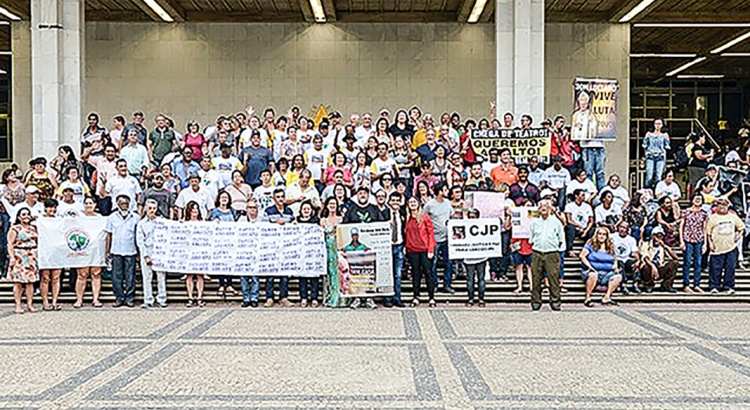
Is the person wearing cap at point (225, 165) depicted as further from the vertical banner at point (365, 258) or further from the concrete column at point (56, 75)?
the concrete column at point (56, 75)

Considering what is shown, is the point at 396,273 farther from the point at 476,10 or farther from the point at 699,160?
the point at 476,10

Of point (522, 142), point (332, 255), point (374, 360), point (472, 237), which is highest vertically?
point (522, 142)

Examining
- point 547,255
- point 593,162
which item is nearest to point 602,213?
point 547,255

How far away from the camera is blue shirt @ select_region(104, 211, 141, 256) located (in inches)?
502

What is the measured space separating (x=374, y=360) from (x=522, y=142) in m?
8.02

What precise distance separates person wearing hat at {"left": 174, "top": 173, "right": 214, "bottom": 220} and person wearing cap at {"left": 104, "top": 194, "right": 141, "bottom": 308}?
737 millimetres

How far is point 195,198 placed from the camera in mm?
13531

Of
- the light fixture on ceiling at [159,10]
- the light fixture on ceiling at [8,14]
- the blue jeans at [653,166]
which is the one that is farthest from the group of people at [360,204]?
the light fixture on ceiling at [8,14]

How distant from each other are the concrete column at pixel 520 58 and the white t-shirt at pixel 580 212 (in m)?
4.64

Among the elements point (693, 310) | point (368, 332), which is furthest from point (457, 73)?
point (368, 332)

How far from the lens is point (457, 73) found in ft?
82.1

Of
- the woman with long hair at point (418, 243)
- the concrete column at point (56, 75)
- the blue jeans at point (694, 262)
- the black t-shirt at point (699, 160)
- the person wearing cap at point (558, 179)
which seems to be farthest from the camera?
the concrete column at point (56, 75)

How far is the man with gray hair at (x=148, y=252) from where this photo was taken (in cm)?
1278

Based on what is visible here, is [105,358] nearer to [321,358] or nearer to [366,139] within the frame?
[321,358]
